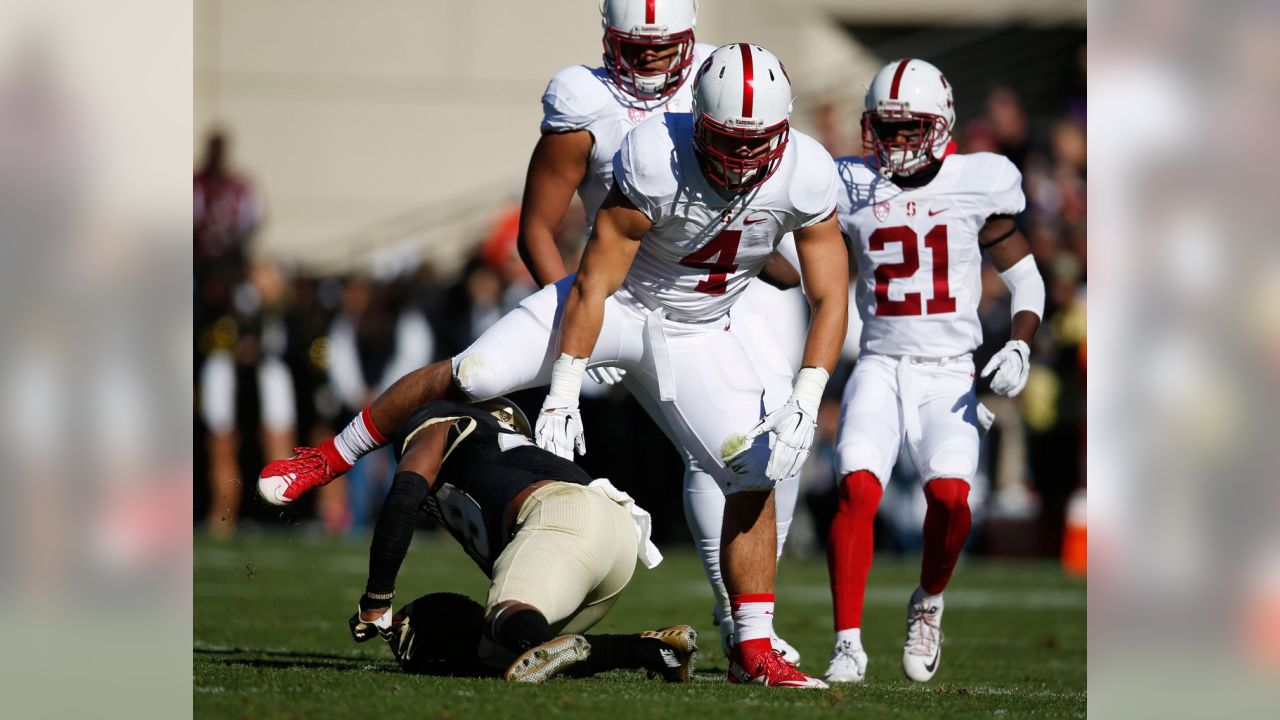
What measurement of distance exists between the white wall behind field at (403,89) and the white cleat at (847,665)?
10337 mm

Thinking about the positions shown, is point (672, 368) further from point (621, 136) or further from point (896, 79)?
point (896, 79)

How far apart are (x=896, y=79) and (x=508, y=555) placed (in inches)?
85.2

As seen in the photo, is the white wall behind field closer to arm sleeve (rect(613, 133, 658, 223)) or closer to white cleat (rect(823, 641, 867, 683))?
white cleat (rect(823, 641, 867, 683))

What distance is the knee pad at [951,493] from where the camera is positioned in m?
5.25

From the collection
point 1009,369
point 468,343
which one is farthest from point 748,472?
point 468,343

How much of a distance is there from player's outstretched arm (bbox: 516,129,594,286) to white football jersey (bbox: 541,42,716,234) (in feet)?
0.11

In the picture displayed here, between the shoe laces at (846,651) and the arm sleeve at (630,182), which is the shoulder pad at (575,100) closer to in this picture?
the arm sleeve at (630,182)

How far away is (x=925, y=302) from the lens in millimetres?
5504

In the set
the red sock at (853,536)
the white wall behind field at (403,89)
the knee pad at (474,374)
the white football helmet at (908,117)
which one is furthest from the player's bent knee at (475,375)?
the white wall behind field at (403,89)
